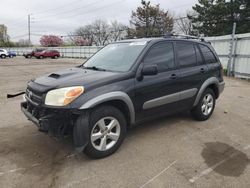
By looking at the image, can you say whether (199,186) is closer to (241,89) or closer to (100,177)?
(100,177)

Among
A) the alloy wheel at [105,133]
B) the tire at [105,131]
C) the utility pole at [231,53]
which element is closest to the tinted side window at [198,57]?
the tire at [105,131]

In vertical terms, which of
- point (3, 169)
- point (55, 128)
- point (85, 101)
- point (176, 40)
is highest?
point (176, 40)

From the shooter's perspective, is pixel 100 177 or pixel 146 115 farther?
pixel 146 115

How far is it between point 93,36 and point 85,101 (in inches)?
2808

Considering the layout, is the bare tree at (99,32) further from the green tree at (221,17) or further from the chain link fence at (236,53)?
the chain link fence at (236,53)

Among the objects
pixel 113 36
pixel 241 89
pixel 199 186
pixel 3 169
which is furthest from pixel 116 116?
pixel 113 36

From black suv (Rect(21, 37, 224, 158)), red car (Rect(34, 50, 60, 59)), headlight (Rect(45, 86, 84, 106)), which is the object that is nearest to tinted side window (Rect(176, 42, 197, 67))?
black suv (Rect(21, 37, 224, 158))

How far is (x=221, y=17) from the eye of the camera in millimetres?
29922

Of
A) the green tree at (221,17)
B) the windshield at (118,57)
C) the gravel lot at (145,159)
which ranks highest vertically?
the green tree at (221,17)

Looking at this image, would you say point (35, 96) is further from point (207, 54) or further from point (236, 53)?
point (236, 53)

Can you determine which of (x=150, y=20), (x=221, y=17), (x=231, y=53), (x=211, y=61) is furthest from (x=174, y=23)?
(x=211, y=61)

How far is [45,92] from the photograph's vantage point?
3.59 m

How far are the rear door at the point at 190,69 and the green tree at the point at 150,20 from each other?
1551 inches

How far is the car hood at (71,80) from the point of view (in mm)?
3626
